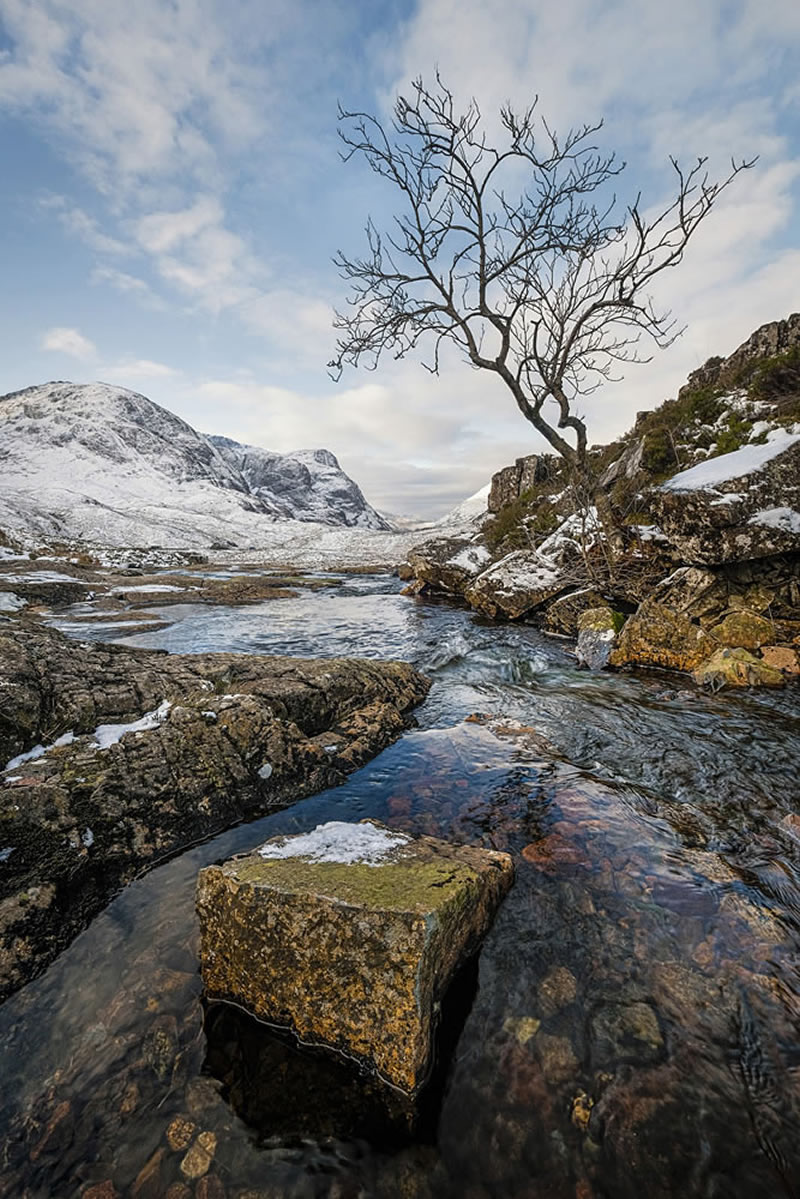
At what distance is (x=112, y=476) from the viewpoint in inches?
4847

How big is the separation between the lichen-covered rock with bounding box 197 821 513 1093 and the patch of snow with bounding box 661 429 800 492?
31.3 feet

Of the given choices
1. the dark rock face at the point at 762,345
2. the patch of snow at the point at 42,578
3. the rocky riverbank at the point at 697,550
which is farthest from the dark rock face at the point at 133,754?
the patch of snow at the point at 42,578

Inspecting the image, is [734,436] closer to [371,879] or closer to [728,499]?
[728,499]

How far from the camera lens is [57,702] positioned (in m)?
5.72

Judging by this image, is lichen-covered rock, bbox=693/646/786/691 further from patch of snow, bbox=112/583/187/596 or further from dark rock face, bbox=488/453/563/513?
patch of snow, bbox=112/583/187/596

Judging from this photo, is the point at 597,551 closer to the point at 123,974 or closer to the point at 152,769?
the point at 152,769

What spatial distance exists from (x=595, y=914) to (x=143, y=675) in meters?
6.07

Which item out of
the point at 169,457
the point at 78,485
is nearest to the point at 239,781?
the point at 78,485

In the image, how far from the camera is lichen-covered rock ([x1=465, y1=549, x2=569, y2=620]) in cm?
1512

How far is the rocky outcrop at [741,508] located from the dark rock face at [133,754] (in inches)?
275

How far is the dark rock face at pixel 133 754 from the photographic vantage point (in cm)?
380

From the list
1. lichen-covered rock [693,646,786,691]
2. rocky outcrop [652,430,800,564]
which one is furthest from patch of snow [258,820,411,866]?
rocky outcrop [652,430,800,564]

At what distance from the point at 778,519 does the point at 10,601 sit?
2612 cm

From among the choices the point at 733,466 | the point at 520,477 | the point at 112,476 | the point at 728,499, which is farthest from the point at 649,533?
the point at 112,476
